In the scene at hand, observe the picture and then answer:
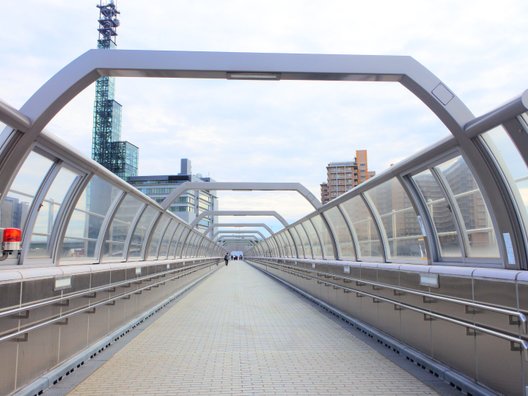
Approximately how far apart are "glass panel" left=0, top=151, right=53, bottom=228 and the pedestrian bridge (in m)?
0.02

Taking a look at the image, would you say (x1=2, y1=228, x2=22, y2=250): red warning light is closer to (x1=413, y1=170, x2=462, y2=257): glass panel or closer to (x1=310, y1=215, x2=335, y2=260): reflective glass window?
(x1=413, y1=170, x2=462, y2=257): glass panel

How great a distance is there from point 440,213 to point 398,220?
2058 mm

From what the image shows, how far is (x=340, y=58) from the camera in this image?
20.1ft

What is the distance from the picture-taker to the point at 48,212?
6.76 m

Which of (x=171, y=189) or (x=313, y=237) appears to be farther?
(x=171, y=189)

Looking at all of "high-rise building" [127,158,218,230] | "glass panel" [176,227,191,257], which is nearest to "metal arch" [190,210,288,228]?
"glass panel" [176,227,191,257]

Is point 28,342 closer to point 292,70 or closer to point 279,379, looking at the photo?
point 279,379

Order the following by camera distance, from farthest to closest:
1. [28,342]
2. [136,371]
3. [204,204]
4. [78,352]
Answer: [204,204], [78,352], [136,371], [28,342]

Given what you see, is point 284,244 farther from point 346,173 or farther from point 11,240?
point 11,240

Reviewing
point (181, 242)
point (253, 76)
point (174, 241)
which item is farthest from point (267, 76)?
point (181, 242)

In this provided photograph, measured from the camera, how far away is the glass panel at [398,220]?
8734 mm

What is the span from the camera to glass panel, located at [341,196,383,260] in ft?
37.7

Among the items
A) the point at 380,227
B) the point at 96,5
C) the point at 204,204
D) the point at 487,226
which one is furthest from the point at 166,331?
the point at 204,204

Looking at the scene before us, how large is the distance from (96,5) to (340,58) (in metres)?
90.0
